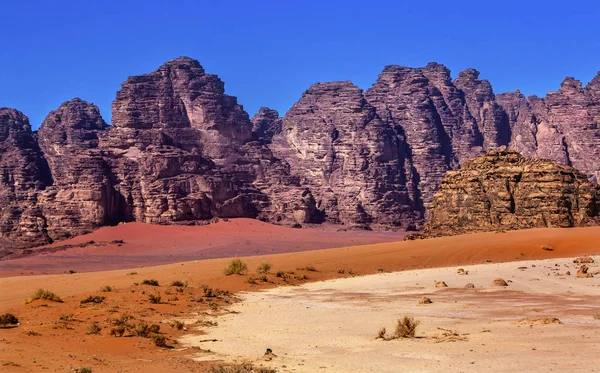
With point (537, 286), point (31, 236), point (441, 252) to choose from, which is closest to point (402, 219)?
point (31, 236)

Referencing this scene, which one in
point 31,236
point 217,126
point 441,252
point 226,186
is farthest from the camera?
point 217,126

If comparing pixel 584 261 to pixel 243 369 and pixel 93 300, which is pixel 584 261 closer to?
pixel 93 300

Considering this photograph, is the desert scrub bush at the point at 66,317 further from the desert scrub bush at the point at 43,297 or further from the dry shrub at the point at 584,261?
the dry shrub at the point at 584,261

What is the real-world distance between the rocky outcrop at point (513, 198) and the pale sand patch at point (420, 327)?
711 inches

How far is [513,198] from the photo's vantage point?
4309 cm

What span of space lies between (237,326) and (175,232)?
60487mm

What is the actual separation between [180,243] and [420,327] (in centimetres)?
5829

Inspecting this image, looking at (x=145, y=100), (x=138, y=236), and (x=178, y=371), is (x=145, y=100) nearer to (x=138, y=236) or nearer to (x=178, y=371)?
(x=138, y=236)

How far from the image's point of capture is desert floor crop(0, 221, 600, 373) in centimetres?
1096

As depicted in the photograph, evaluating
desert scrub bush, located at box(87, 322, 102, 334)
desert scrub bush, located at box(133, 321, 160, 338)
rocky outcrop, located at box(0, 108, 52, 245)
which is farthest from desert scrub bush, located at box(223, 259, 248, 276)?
rocky outcrop, located at box(0, 108, 52, 245)

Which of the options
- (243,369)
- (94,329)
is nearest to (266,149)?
(94,329)

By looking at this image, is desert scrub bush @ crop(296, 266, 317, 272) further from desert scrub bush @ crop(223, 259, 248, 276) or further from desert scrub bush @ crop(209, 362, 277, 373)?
desert scrub bush @ crop(209, 362, 277, 373)

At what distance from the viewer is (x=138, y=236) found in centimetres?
7331

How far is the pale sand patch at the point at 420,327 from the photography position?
1040 cm
